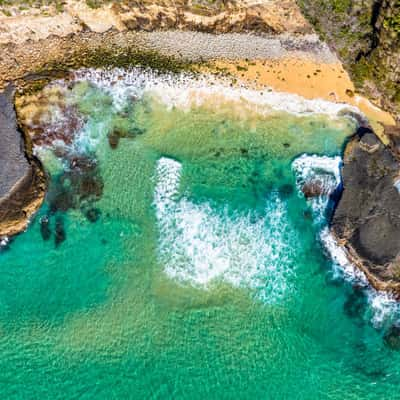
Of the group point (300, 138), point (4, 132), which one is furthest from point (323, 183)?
point (4, 132)

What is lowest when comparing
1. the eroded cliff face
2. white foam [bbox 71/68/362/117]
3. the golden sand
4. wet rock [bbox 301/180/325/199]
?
wet rock [bbox 301/180/325/199]

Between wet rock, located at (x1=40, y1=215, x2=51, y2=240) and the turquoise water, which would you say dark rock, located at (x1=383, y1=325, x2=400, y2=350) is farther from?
wet rock, located at (x1=40, y1=215, x2=51, y2=240)

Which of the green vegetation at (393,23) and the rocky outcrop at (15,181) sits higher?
the green vegetation at (393,23)

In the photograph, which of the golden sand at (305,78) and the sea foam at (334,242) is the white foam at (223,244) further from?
the golden sand at (305,78)

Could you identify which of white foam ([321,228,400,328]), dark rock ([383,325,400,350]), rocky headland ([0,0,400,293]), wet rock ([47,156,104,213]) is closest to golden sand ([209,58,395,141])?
rocky headland ([0,0,400,293])

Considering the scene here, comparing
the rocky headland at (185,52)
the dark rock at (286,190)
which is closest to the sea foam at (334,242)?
the dark rock at (286,190)

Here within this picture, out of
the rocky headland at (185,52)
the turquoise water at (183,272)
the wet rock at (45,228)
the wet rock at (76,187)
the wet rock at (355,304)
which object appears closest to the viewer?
the turquoise water at (183,272)

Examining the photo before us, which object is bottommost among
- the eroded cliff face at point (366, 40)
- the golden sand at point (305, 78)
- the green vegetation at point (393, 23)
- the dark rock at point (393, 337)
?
the dark rock at point (393, 337)
